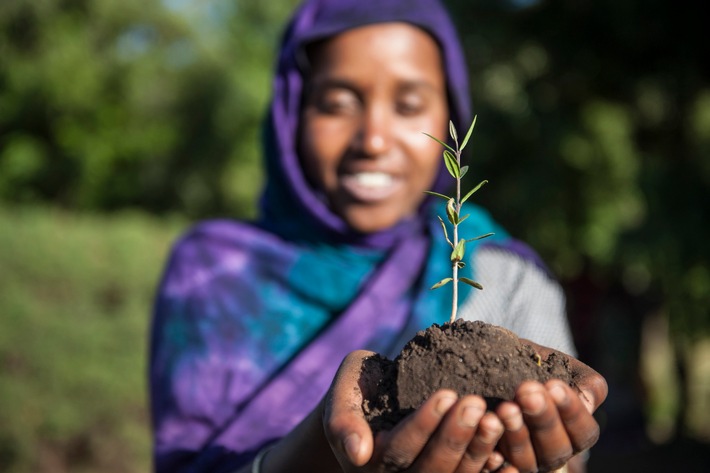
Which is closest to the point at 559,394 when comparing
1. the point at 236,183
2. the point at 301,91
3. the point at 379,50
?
the point at 379,50

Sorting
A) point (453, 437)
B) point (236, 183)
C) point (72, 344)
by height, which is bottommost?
point (236, 183)

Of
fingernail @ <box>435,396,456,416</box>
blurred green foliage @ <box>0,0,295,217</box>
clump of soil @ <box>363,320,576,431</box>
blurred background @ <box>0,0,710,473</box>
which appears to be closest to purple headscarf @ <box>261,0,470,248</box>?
clump of soil @ <box>363,320,576,431</box>

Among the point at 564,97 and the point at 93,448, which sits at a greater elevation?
the point at 564,97

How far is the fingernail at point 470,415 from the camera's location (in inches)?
39.3

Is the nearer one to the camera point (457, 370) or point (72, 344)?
point (457, 370)

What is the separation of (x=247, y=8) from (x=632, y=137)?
34.6ft

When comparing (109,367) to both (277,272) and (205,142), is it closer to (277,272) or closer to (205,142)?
(277,272)

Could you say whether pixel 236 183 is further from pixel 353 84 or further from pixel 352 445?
pixel 352 445

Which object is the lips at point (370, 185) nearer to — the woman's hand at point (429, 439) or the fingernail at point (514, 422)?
the woman's hand at point (429, 439)

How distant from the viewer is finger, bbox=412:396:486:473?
3.28 feet

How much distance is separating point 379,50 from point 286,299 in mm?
886

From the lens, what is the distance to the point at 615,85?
6.96 metres

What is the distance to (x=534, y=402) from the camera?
3.32ft

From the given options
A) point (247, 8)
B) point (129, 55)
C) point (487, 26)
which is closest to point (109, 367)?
point (487, 26)
